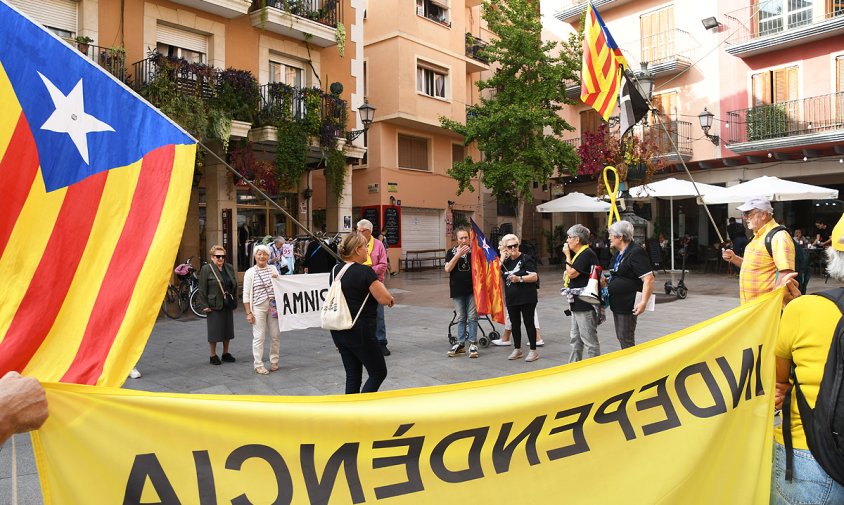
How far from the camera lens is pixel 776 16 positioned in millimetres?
21578

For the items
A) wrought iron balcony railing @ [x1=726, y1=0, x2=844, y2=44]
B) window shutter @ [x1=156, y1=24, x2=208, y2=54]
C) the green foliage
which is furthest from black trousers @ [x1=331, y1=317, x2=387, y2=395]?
wrought iron balcony railing @ [x1=726, y1=0, x2=844, y2=44]

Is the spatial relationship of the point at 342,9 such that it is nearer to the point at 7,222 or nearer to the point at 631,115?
the point at 631,115

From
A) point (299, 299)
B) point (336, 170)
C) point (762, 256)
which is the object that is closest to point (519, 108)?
point (336, 170)

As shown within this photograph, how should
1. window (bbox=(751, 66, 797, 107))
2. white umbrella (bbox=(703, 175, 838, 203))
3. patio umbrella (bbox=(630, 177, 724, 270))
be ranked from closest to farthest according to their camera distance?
1. white umbrella (bbox=(703, 175, 838, 203))
2. patio umbrella (bbox=(630, 177, 724, 270))
3. window (bbox=(751, 66, 797, 107))

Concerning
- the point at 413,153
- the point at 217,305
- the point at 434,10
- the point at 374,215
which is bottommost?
the point at 217,305

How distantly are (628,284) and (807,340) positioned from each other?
152 inches

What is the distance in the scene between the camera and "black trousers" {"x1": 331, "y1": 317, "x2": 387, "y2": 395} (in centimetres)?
520

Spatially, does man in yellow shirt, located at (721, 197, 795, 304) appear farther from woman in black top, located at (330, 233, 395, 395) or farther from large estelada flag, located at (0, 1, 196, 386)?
large estelada flag, located at (0, 1, 196, 386)

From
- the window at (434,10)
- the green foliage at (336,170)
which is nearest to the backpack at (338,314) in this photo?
the green foliage at (336,170)

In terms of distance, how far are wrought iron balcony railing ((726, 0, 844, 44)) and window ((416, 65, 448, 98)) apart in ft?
35.8

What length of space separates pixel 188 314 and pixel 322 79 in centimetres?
878

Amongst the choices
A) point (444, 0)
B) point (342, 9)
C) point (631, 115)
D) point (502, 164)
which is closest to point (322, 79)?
point (342, 9)

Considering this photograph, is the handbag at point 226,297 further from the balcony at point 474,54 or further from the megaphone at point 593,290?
the balcony at point 474,54

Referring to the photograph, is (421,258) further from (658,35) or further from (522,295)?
(522,295)
